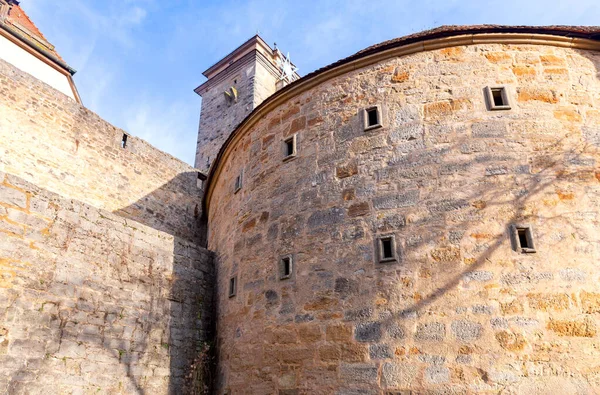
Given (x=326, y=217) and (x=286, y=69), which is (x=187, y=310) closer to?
(x=326, y=217)

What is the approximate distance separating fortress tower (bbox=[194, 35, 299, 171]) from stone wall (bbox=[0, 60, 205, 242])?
745cm

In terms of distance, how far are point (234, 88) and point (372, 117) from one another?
48.6ft

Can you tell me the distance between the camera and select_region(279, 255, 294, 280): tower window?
5555 mm

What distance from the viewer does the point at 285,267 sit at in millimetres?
5688

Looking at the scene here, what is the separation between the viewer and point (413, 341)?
4.52m

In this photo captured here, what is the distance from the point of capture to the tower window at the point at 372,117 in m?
5.59

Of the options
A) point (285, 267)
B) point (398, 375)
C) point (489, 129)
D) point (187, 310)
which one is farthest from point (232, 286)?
point (489, 129)

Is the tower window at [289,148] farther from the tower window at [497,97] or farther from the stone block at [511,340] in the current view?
the stone block at [511,340]

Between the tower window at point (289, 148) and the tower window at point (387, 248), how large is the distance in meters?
1.73

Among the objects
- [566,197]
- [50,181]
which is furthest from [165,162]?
[566,197]

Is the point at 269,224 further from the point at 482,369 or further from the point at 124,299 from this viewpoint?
the point at 482,369

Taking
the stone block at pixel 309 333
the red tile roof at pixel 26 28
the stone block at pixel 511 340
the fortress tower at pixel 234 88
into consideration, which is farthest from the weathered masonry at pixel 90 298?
the fortress tower at pixel 234 88

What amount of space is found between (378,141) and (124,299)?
346 centimetres

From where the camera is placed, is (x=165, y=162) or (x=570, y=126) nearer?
(x=570, y=126)
